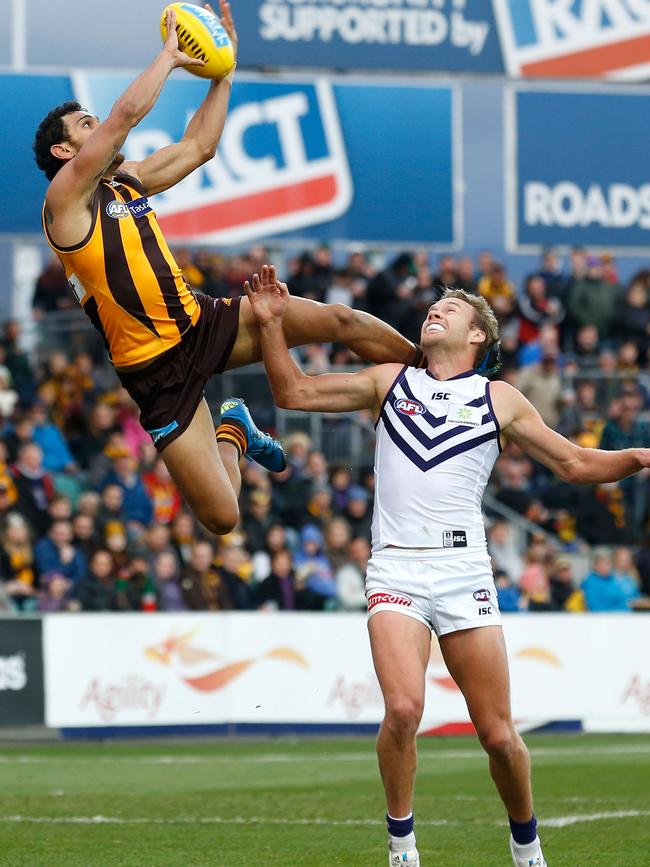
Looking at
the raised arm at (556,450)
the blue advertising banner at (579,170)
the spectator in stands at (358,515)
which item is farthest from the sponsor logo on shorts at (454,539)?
the blue advertising banner at (579,170)

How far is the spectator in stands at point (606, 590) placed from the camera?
17.5 metres

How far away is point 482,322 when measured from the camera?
766 cm

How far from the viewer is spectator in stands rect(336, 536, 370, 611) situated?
16938 millimetres

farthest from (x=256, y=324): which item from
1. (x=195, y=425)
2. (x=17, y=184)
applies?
(x=17, y=184)

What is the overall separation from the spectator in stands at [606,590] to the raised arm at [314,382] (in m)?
10.3

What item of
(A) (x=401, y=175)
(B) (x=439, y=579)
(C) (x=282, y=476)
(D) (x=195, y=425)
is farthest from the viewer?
(A) (x=401, y=175)

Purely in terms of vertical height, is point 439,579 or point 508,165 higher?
point 508,165

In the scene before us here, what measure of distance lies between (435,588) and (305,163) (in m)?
13.6

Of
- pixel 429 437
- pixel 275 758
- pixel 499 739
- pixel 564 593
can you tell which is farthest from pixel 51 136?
pixel 564 593

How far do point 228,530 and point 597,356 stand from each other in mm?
12718

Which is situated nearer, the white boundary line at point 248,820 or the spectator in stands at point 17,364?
the white boundary line at point 248,820

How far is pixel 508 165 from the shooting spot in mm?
21047

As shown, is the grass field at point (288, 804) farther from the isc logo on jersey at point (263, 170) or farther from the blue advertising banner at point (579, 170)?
the blue advertising banner at point (579, 170)

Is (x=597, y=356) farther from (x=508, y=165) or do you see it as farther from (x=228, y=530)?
(x=228, y=530)
